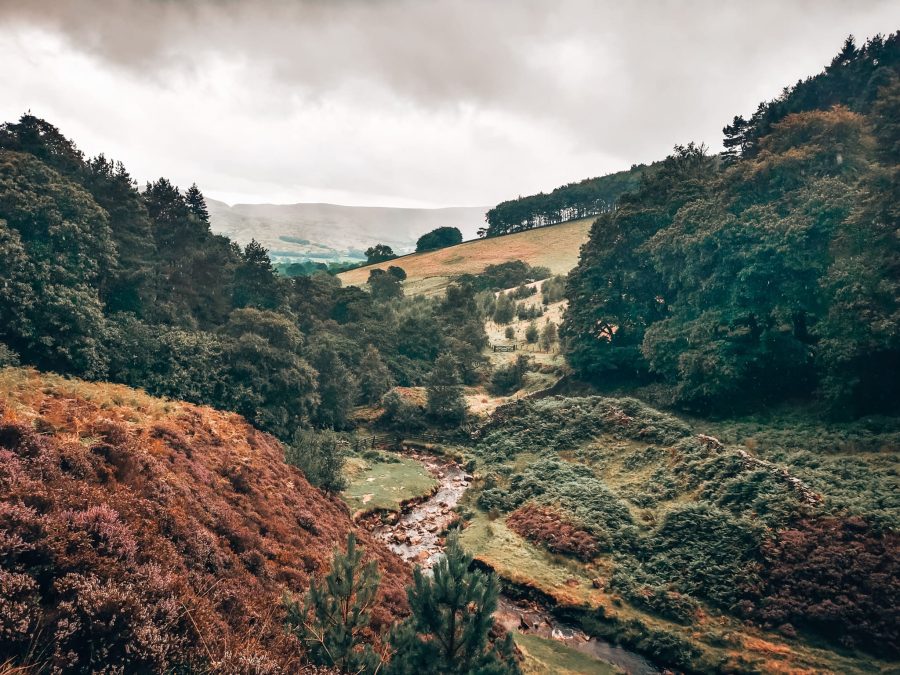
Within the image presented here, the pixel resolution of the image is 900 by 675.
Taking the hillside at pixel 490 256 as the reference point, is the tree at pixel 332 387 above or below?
below

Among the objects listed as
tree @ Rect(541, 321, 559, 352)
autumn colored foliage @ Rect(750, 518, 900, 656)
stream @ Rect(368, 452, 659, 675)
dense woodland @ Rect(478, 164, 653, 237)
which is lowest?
stream @ Rect(368, 452, 659, 675)

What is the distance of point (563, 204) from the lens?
125m

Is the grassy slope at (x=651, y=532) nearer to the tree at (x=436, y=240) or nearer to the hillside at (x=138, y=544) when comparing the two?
the hillside at (x=138, y=544)

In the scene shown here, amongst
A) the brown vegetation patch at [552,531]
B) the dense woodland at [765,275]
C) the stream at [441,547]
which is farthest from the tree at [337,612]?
the dense woodland at [765,275]

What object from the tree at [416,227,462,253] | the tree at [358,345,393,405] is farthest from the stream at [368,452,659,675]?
the tree at [416,227,462,253]

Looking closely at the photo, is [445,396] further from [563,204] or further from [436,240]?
[436,240]

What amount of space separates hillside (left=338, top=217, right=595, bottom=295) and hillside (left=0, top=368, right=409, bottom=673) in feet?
241

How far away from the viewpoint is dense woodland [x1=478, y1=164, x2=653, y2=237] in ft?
387

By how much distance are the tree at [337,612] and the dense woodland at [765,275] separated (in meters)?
27.9

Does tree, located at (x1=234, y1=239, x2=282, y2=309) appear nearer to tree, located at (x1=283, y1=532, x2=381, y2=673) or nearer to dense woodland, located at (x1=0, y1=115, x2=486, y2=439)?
dense woodland, located at (x1=0, y1=115, x2=486, y2=439)

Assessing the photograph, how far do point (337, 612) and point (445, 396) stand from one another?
33.1m

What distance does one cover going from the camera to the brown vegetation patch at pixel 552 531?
20.6 meters

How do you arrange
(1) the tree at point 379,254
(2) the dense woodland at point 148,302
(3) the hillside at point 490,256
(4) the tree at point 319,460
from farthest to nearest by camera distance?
1. (1) the tree at point 379,254
2. (3) the hillside at point 490,256
3. (4) the tree at point 319,460
4. (2) the dense woodland at point 148,302

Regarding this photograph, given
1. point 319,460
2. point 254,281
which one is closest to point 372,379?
point 254,281
